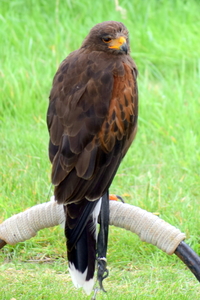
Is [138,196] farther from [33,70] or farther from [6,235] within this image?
[33,70]

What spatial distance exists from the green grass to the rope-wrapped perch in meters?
0.75

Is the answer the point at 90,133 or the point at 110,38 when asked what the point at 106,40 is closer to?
the point at 110,38

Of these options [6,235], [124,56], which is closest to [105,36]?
[124,56]

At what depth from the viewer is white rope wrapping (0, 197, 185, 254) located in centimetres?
309

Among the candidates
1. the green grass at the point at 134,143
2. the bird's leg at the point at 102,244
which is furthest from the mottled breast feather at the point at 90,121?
the green grass at the point at 134,143

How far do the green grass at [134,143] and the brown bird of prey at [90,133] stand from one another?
81 centimetres

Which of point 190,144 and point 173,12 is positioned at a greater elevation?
point 173,12

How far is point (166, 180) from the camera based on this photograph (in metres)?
5.04

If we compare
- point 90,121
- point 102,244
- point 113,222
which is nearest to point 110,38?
point 90,121

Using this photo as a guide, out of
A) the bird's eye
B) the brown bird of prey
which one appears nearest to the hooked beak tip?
the brown bird of prey

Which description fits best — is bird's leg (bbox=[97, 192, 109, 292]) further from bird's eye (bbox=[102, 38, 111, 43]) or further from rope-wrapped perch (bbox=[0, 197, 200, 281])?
bird's eye (bbox=[102, 38, 111, 43])

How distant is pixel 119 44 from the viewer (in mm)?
3529

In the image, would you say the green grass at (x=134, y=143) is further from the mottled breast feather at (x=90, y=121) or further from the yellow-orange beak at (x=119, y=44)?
the yellow-orange beak at (x=119, y=44)

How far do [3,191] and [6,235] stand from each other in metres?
1.60
